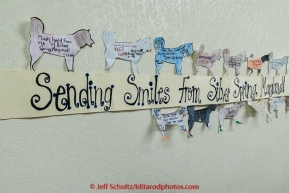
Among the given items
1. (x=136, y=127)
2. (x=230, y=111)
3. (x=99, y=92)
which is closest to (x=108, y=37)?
(x=99, y=92)

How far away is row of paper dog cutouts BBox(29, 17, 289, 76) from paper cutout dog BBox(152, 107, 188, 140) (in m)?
0.11

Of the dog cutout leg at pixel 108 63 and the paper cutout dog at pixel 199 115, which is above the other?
the dog cutout leg at pixel 108 63

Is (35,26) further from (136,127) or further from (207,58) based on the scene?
(207,58)

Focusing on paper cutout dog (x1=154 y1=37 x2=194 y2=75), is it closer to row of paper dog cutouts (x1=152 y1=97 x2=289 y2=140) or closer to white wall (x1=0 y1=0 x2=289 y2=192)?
white wall (x1=0 y1=0 x2=289 y2=192)

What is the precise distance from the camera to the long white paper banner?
0.46 meters

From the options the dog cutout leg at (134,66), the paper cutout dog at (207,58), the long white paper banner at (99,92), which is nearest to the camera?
the long white paper banner at (99,92)

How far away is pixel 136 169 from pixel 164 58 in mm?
314

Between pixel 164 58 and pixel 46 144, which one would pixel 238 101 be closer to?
pixel 164 58

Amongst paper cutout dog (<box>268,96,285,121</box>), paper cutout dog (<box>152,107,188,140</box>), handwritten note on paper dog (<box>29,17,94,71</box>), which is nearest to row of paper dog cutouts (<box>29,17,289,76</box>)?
handwritten note on paper dog (<box>29,17,94,71</box>)

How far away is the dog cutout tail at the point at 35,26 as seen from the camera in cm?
46

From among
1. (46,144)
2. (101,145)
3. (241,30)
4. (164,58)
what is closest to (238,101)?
(241,30)

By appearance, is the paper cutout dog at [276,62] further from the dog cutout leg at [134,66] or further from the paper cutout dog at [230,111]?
the dog cutout leg at [134,66]

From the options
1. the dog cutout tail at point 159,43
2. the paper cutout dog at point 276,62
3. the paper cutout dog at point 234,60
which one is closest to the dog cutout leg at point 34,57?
the dog cutout tail at point 159,43

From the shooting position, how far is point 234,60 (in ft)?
2.56
